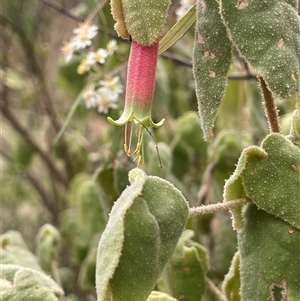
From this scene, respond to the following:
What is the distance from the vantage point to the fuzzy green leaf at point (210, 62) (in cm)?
31

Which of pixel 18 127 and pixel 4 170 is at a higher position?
pixel 18 127

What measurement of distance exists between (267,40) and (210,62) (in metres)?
0.04

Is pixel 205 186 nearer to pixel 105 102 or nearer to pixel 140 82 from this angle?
pixel 105 102

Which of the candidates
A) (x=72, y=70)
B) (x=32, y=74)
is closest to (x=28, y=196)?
(x=32, y=74)

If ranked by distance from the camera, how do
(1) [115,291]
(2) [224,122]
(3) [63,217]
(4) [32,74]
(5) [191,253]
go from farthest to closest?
(4) [32,74] → (3) [63,217] → (2) [224,122] → (5) [191,253] → (1) [115,291]

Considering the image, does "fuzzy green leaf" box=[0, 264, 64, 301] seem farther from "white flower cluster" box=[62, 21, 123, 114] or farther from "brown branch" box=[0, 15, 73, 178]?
"brown branch" box=[0, 15, 73, 178]

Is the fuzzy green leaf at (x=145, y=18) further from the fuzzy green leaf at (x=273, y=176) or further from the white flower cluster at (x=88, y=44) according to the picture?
the white flower cluster at (x=88, y=44)

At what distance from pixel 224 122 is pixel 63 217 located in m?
0.36

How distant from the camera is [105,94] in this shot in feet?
2.19

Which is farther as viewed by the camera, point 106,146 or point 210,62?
point 106,146

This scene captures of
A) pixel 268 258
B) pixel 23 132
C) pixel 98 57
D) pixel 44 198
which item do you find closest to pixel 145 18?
pixel 268 258

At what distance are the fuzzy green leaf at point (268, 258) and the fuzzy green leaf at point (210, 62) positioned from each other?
0.23ft

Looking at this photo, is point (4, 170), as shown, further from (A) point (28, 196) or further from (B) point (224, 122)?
(B) point (224, 122)

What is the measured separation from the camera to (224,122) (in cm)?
85
